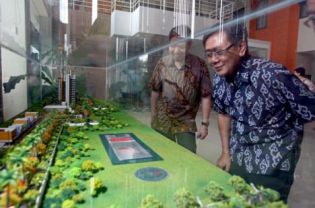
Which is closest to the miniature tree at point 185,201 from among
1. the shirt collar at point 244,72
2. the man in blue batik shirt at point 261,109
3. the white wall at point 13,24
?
the man in blue batik shirt at point 261,109

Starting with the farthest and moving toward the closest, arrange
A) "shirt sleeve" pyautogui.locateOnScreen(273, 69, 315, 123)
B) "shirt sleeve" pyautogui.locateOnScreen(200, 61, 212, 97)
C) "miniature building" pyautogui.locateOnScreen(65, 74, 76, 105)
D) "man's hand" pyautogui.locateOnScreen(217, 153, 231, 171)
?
"miniature building" pyautogui.locateOnScreen(65, 74, 76, 105)
"shirt sleeve" pyautogui.locateOnScreen(200, 61, 212, 97)
"man's hand" pyautogui.locateOnScreen(217, 153, 231, 171)
"shirt sleeve" pyautogui.locateOnScreen(273, 69, 315, 123)

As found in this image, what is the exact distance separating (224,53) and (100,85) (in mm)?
2986

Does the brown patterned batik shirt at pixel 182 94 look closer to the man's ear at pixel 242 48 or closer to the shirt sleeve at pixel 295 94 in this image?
the man's ear at pixel 242 48

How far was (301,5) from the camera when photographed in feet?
3.81

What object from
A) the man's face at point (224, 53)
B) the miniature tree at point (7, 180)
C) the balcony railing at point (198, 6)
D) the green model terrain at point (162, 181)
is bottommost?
the green model terrain at point (162, 181)

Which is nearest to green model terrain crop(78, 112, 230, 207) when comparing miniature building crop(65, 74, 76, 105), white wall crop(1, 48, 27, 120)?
white wall crop(1, 48, 27, 120)

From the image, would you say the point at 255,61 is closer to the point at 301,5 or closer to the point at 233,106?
the point at 233,106

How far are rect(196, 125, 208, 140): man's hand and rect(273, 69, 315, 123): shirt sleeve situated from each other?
0.86m

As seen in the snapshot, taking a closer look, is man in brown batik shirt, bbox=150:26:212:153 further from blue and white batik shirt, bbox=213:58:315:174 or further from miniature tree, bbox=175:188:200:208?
miniature tree, bbox=175:188:200:208

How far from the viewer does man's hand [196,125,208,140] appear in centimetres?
173

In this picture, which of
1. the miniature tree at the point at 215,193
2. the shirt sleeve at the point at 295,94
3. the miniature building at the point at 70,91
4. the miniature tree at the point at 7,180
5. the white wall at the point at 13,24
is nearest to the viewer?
the miniature tree at the point at 7,180

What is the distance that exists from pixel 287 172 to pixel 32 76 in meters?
2.81

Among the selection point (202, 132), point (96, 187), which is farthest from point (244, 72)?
point (202, 132)

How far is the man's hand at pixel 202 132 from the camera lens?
1.73 metres
